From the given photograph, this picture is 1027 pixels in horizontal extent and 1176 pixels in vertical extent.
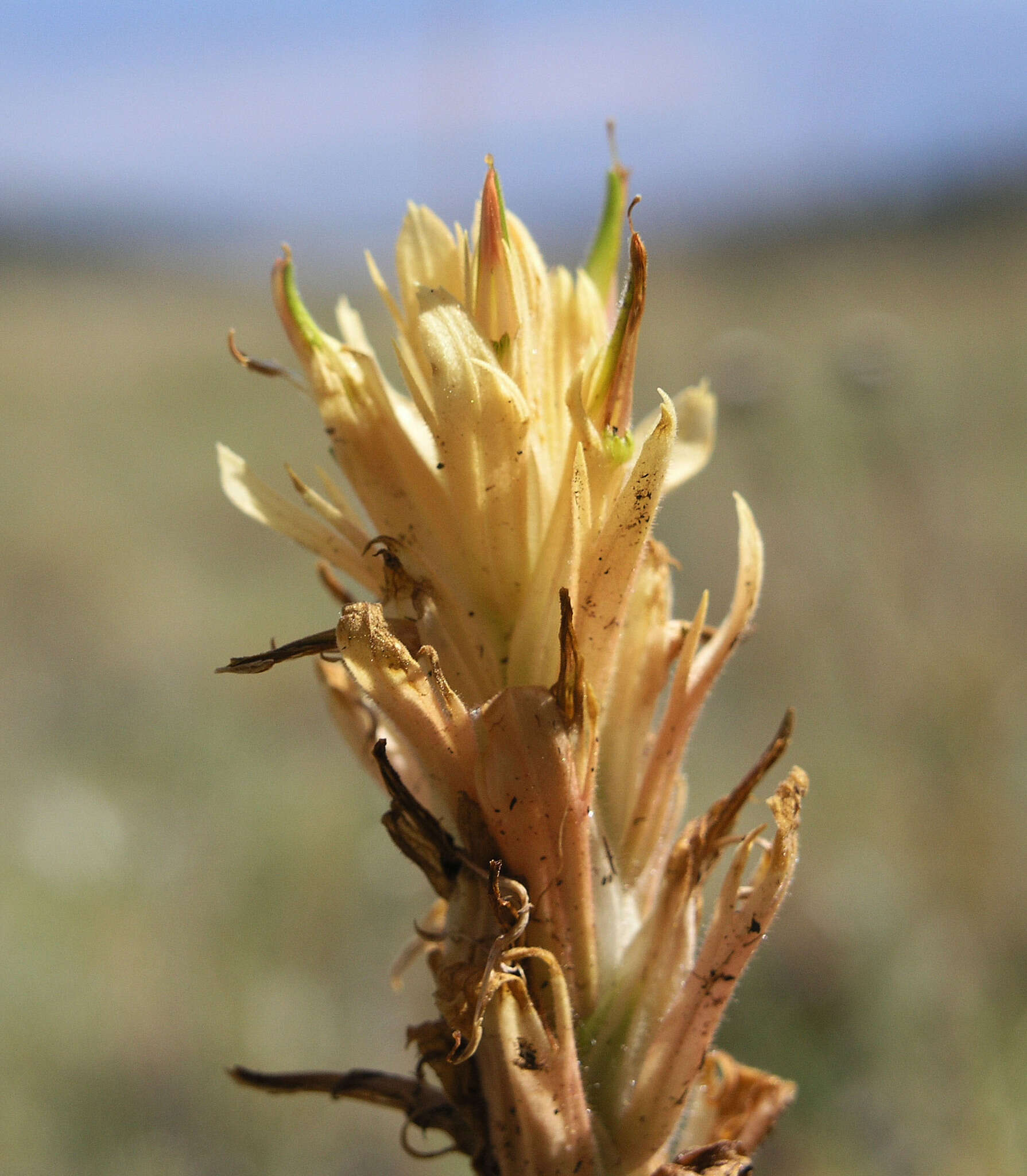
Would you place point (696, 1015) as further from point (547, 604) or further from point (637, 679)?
point (547, 604)

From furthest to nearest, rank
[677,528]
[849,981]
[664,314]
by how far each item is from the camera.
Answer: [664,314] → [677,528] → [849,981]

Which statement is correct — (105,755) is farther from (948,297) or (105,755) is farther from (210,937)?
(948,297)

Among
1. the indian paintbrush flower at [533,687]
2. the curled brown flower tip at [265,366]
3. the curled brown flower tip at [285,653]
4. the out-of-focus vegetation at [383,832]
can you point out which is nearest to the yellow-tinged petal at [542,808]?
the indian paintbrush flower at [533,687]

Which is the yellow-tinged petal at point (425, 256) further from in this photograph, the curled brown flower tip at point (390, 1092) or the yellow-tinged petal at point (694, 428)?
the curled brown flower tip at point (390, 1092)

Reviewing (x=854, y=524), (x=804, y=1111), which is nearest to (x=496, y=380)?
(x=804, y=1111)

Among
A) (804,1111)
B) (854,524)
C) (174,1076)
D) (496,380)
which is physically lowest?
(174,1076)

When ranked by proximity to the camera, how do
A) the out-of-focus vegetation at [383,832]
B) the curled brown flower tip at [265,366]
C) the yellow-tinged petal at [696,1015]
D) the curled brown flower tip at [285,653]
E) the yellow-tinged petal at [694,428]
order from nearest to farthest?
1. the curled brown flower tip at [285,653]
2. the yellow-tinged petal at [696,1015]
3. the curled brown flower tip at [265,366]
4. the yellow-tinged petal at [694,428]
5. the out-of-focus vegetation at [383,832]

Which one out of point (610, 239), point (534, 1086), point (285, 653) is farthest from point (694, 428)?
point (534, 1086)
